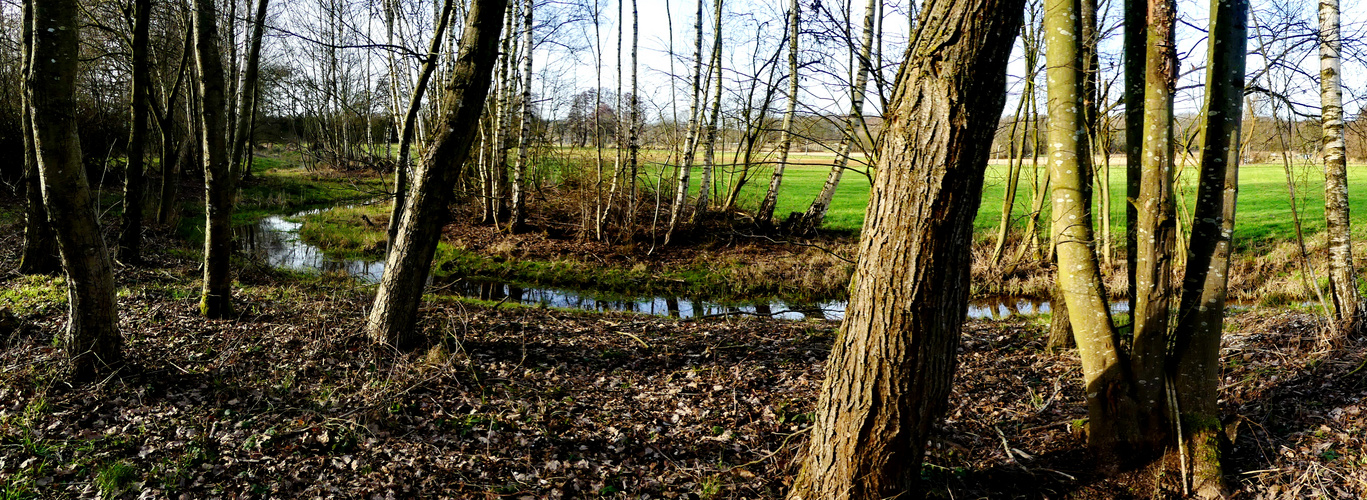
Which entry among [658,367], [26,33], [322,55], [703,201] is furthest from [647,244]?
[322,55]

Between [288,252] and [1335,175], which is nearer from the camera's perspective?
[1335,175]

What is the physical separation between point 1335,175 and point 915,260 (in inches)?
232

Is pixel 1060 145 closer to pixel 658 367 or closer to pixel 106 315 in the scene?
pixel 658 367

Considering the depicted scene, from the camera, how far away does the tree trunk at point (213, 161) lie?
22.5 feet

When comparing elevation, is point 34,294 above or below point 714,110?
below

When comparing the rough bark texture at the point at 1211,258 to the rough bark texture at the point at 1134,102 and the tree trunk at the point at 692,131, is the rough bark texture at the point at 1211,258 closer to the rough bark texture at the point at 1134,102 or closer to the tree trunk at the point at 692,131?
the rough bark texture at the point at 1134,102

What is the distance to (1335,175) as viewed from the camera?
6.50 meters

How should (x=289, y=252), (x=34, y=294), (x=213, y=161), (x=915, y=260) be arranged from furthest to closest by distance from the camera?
(x=289, y=252), (x=34, y=294), (x=213, y=161), (x=915, y=260)

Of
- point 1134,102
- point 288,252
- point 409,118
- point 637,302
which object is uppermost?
point 409,118

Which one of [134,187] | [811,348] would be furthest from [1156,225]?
[134,187]

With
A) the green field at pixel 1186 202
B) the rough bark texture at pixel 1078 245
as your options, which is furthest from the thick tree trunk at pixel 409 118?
the green field at pixel 1186 202

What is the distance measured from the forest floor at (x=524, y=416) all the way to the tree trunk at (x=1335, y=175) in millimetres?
446

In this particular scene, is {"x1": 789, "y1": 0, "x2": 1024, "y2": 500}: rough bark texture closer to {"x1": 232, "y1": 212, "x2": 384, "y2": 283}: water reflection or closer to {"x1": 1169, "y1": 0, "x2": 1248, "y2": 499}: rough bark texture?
{"x1": 1169, "y1": 0, "x2": 1248, "y2": 499}: rough bark texture

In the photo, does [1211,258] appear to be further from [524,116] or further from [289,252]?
[289,252]
